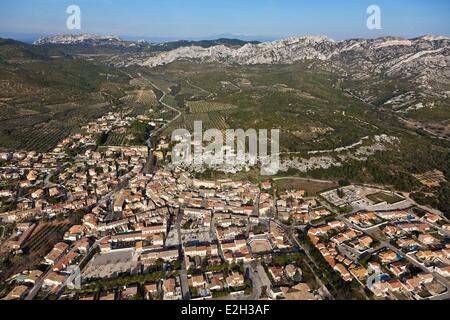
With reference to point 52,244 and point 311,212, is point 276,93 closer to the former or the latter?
point 311,212

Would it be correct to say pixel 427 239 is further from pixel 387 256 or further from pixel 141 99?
pixel 141 99

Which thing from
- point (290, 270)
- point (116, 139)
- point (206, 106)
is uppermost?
point (206, 106)

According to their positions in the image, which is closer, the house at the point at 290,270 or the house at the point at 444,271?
the house at the point at 290,270

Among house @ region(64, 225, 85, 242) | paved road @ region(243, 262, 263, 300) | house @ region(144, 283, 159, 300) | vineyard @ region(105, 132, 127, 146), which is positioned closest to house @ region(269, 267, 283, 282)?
paved road @ region(243, 262, 263, 300)

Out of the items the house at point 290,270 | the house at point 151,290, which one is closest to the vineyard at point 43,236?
the house at point 151,290

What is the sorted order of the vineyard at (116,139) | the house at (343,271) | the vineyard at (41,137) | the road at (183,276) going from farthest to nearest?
the vineyard at (116,139)
the vineyard at (41,137)
the house at (343,271)
the road at (183,276)

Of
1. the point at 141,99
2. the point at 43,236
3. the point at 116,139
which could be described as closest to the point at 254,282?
the point at 43,236

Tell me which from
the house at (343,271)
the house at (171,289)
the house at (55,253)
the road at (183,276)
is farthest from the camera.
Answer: the house at (55,253)

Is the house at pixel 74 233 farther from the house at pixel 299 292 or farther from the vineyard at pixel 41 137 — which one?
the vineyard at pixel 41 137

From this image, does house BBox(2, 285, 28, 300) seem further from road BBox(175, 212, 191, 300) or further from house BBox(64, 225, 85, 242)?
road BBox(175, 212, 191, 300)
